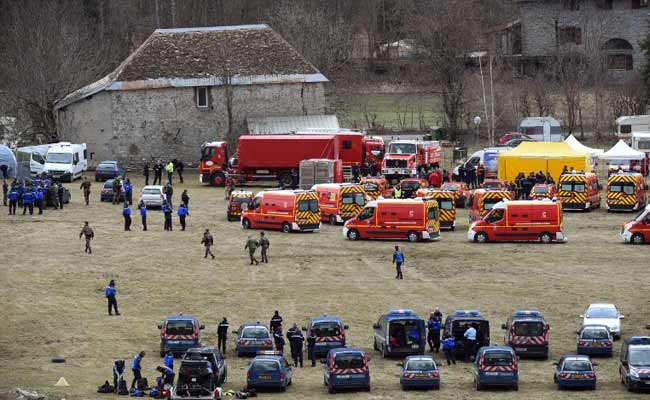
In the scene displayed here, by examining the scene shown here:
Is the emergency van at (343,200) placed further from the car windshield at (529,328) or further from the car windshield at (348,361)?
the car windshield at (348,361)

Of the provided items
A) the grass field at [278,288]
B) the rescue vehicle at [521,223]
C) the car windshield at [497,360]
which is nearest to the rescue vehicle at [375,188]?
the grass field at [278,288]

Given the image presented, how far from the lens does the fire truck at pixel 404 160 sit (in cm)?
7969

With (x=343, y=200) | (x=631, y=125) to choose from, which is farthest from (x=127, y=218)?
(x=631, y=125)

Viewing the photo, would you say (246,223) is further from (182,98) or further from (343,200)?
(182,98)

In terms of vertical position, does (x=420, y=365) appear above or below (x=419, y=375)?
above

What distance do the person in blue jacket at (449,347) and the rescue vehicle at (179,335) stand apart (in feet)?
21.3

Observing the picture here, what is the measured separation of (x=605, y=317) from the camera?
146 ft

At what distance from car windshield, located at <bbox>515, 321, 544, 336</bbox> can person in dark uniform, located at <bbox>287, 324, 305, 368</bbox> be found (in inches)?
222

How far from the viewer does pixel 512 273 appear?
181 feet

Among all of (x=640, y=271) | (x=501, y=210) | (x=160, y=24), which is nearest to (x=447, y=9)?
(x=160, y=24)

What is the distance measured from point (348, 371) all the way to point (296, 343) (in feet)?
12.9

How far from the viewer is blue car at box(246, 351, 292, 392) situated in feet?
124

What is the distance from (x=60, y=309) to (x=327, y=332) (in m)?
10.7

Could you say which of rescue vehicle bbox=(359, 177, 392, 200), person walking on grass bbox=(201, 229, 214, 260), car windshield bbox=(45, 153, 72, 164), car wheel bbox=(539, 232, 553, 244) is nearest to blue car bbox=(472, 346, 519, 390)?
person walking on grass bbox=(201, 229, 214, 260)
